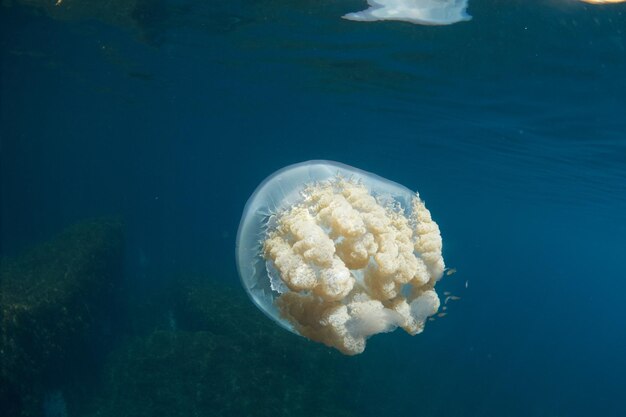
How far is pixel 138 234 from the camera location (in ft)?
118

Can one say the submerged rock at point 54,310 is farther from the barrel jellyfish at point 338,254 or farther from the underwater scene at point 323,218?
the barrel jellyfish at point 338,254

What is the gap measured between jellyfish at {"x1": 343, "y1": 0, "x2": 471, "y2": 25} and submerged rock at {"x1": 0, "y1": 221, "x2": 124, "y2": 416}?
894 cm

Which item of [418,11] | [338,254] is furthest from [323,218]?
[418,11]

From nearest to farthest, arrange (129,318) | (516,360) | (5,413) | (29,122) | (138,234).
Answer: (5,413)
(129,318)
(516,360)
(138,234)
(29,122)

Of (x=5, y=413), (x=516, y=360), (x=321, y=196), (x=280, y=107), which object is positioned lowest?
(x=516, y=360)

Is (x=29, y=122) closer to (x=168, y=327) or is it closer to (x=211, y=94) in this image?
(x=211, y=94)

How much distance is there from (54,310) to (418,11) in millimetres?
9717

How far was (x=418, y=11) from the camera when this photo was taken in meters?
8.44

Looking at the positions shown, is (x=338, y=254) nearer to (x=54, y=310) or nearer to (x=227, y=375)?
(x=227, y=375)

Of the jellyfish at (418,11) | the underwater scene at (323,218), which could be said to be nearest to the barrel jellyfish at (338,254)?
the underwater scene at (323,218)

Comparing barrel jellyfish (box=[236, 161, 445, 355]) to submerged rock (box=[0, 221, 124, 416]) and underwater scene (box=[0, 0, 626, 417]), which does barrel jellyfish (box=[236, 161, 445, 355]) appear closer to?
underwater scene (box=[0, 0, 626, 417])

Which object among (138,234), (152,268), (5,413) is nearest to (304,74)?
(5,413)

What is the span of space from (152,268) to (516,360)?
802 inches

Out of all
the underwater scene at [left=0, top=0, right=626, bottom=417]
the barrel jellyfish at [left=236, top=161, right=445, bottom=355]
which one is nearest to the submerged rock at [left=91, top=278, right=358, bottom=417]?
the underwater scene at [left=0, top=0, right=626, bottom=417]
